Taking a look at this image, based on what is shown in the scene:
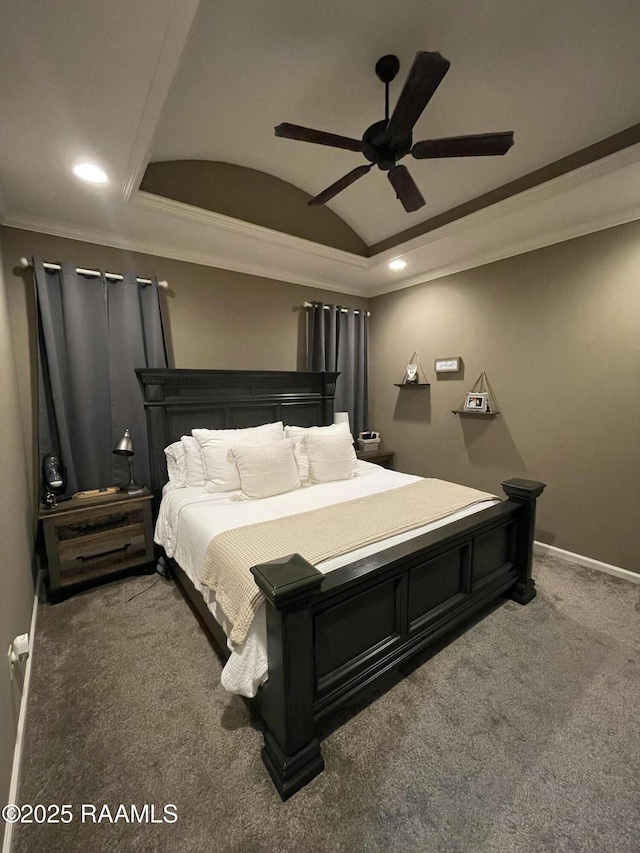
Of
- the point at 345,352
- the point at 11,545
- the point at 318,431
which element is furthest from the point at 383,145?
the point at 11,545

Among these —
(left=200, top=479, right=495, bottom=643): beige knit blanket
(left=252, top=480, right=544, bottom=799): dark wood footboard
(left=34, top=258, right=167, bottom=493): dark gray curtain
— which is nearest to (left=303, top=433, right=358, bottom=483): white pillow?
(left=200, top=479, right=495, bottom=643): beige knit blanket

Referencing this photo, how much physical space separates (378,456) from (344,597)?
99.0 inches

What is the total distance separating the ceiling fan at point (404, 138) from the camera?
1319 mm

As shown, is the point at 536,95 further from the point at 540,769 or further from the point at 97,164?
the point at 540,769

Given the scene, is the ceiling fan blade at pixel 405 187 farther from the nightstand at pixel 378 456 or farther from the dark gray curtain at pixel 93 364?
the nightstand at pixel 378 456

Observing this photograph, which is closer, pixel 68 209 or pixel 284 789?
pixel 284 789

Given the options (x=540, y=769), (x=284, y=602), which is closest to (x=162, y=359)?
(x=284, y=602)

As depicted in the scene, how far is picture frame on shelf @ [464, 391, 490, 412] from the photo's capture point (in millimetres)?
3127

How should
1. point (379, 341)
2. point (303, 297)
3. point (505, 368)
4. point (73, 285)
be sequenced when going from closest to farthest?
point (73, 285) < point (505, 368) < point (303, 297) < point (379, 341)

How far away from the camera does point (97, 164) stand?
1.84 metres

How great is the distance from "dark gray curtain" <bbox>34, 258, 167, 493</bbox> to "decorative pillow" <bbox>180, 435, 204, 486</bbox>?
0.47 m

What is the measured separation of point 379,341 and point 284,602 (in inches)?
139

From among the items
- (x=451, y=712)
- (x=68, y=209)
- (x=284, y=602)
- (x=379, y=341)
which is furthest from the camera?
(x=379, y=341)

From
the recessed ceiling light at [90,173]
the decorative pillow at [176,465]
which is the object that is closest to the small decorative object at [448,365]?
the decorative pillow at [176,465]
